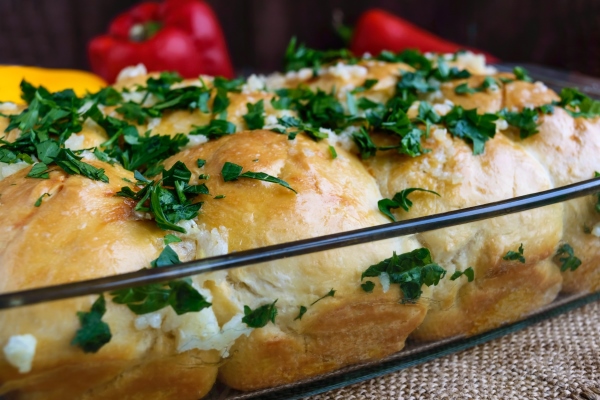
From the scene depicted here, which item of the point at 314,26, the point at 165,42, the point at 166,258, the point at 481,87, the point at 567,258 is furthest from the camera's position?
the point at 314,26

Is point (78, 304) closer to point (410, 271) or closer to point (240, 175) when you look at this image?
point (240, 175)

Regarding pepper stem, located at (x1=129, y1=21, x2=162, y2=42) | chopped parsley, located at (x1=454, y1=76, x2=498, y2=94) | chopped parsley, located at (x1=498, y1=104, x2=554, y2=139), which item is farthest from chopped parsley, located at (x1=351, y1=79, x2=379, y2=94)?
pepper stem, located at (x1=129, y1=21, x2=162, y2=42)

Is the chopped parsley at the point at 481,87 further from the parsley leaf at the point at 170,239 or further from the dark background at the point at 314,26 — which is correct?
the dark background at the point at 314,26

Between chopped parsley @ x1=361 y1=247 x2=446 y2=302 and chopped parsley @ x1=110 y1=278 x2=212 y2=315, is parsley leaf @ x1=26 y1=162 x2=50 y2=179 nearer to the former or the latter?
chopped parsley @ x1=110 y1=278 x2=212 y2=315

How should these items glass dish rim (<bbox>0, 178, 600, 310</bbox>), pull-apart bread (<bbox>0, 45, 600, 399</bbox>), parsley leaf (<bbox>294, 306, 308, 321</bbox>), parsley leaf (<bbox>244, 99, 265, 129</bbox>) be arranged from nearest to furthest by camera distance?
1. glass dish rim (<bbox>0, 178, 600, 310</bbox>)
2. pull-apart bread (<bbox>0, 45, 600, 399</bbox>)
3. parsley leaf (<bbox>294, 306, 308, 321</bbox>)
4. parsley leaf (<bbox>244, 99, 265, 129</bbox>)

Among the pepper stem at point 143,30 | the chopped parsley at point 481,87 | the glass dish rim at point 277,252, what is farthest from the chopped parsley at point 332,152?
the pepper stem at point 143,30

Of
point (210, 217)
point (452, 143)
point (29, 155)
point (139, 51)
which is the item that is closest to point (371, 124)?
point (452, 143)

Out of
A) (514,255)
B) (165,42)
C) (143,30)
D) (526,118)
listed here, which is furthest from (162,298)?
(143,30)
